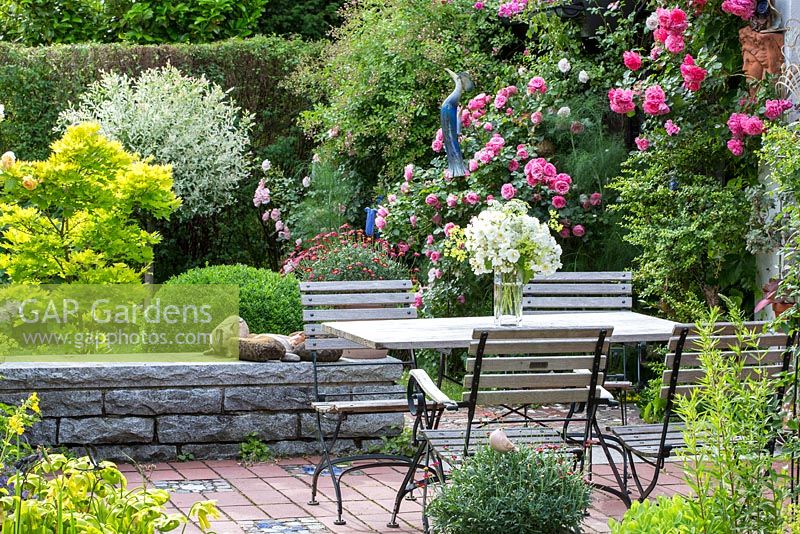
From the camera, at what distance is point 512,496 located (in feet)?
12.3

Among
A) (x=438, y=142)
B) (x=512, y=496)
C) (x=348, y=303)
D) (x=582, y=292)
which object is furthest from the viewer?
(x=438, y=142)

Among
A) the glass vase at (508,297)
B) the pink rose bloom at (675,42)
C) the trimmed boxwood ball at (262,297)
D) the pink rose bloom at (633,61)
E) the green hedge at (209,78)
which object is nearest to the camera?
the glass vase at (508,297)

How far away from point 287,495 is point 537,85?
403 cm

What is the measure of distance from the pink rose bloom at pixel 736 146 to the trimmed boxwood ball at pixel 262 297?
289 centimetres

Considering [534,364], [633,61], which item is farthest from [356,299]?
[633,61]

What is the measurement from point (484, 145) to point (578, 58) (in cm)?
100

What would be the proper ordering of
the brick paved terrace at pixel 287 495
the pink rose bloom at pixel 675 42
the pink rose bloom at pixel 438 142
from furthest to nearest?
the pink rose bloom at pixel 438 142 → the pink rose bloom at pixel 675 42 → the brick paved terrace at pixel 287 495

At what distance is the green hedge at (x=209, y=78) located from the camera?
10.8 meters

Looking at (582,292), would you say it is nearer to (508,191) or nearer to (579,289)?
(579,289)

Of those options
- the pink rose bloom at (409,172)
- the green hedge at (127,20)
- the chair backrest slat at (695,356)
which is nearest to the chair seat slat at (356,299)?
the chair backrest slat at (695,356)

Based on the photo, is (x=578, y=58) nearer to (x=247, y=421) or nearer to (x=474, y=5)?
(x=474, y=5)

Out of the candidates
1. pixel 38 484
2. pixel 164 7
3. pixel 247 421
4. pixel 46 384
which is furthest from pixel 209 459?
pixel 164 7

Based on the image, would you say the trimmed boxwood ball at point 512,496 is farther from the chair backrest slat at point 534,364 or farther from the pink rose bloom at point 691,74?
the pink rose bloom at point 691,74

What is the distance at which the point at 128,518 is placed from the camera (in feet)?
8.70
